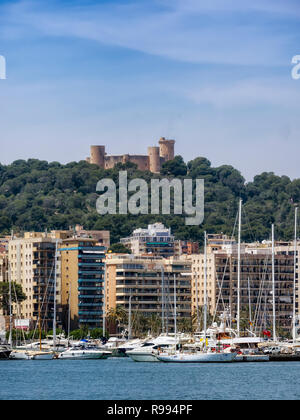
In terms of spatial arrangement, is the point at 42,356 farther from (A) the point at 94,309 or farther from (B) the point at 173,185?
(B) the point at 173,185

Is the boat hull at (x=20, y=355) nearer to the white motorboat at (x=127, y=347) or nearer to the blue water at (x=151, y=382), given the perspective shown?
the blue water at (x=151, y=382)

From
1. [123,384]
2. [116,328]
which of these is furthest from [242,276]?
[123,384]

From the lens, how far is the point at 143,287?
138 m

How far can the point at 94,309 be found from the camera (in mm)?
135750

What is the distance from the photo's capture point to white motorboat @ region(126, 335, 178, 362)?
89.2m

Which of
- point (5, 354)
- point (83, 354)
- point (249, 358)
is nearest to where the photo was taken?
point (249, 358)

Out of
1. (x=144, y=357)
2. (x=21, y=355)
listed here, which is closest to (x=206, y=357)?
(x=144, y=357)

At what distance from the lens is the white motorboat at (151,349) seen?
89.2 m

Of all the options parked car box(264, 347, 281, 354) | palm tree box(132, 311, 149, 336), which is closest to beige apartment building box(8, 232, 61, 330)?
palm tree box(132, 311, 149, 336)

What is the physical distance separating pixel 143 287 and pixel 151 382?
245 feet

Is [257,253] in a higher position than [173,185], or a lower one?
lower

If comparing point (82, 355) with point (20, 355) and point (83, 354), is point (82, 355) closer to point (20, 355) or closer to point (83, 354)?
point (83, 354)
